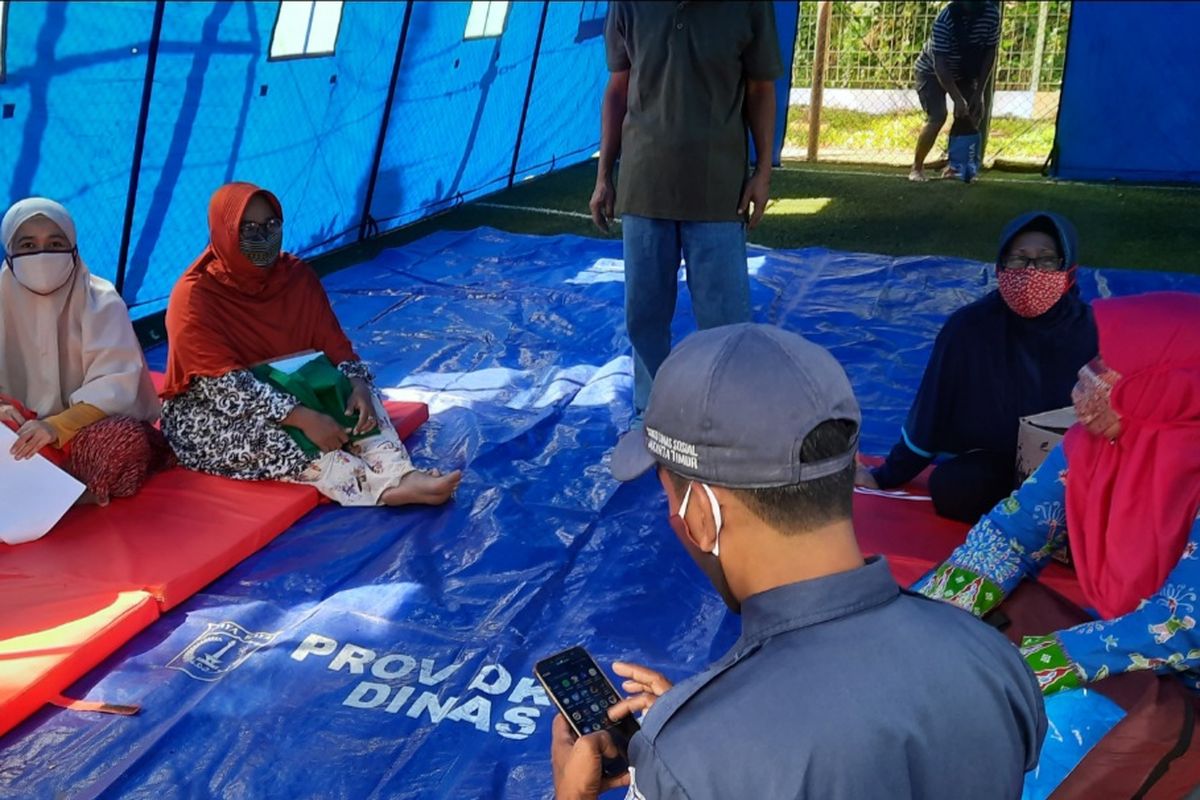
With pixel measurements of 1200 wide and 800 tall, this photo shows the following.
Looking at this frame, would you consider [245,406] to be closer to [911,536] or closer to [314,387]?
[314,387]

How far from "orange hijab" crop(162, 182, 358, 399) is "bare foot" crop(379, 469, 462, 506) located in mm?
680

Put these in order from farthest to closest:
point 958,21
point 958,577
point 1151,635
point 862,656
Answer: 1. point 958,21
2. point 958,577
3. point 1151,635
4. point 862,656

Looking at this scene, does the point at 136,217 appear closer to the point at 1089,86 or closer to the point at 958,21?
the point at 958,21

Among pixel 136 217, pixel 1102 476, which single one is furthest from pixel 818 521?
pixel 136 217

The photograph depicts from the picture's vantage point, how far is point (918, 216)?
7871mm

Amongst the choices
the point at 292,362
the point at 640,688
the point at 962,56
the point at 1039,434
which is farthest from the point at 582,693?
the point at 962,56

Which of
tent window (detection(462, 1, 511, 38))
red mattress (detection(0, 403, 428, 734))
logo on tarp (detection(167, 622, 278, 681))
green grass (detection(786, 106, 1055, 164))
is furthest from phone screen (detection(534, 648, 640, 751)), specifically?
green grass (detection(786, 106, 1055, 164))

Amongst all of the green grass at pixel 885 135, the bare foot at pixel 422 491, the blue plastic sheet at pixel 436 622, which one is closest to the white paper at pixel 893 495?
the blue plastic sheet at pixel 436 622

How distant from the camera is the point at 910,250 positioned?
683 cm

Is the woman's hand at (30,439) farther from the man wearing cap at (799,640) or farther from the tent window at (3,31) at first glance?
the man wearing cap at (799,640)

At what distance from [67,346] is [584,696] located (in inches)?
108

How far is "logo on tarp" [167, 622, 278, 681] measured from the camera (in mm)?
2584

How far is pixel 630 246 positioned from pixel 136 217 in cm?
283

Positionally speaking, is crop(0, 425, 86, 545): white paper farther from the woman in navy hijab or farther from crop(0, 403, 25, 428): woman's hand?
the woman in navy hijab
